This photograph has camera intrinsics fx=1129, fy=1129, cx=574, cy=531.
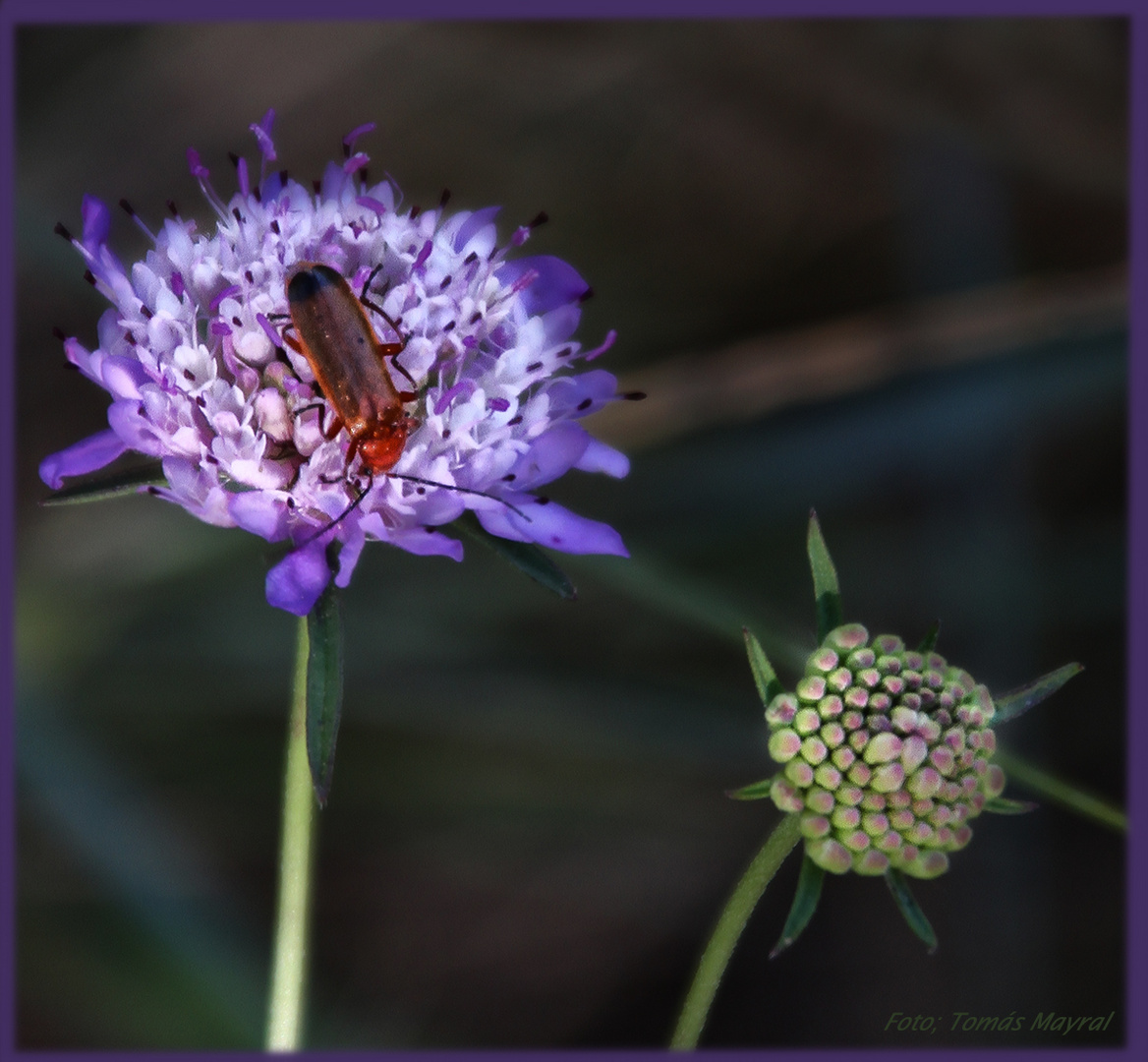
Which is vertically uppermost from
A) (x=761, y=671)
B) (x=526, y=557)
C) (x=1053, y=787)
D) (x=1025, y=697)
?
(x=526, y=557)

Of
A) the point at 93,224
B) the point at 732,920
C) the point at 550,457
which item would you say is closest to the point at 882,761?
the point at 732,920

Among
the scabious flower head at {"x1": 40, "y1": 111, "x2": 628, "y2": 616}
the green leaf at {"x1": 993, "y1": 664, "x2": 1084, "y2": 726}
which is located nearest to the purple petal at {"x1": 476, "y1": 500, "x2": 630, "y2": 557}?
the scabious flower head at {"x1": 40, "y1": 111, "x2": 628, "y2": 616}

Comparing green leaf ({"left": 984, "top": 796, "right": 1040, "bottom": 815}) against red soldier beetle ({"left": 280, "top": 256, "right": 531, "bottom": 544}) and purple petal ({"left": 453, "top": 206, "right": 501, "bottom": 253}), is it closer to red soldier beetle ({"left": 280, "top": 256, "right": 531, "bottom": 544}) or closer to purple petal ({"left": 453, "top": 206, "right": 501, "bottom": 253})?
red soldier beetle ({"left": 280, "top": 256, "right": 531, "bottom": 544})

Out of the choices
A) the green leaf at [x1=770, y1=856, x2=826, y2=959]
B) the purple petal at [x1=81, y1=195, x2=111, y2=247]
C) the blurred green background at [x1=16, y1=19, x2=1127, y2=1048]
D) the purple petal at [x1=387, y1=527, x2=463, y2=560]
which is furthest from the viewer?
the blurred green background at [x1=16, y1=19, x2=1127, y2=1048]

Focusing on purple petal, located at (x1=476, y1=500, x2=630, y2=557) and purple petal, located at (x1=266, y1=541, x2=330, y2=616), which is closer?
purple petal, located at (x1=266, y1=541, x2=330, y2=616)

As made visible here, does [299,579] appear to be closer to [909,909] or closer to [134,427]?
[134,427]

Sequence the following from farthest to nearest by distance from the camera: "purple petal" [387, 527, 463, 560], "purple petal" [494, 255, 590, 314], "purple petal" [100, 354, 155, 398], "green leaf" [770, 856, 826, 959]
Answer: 1. "purple petal" [494, 255, 590, 314]
2. "purple petal" [100, 354, 155, 398]
3. "purple petal" [387, 527, 463, 560]
4. "green leaf" [770, 856, 826, 959]
